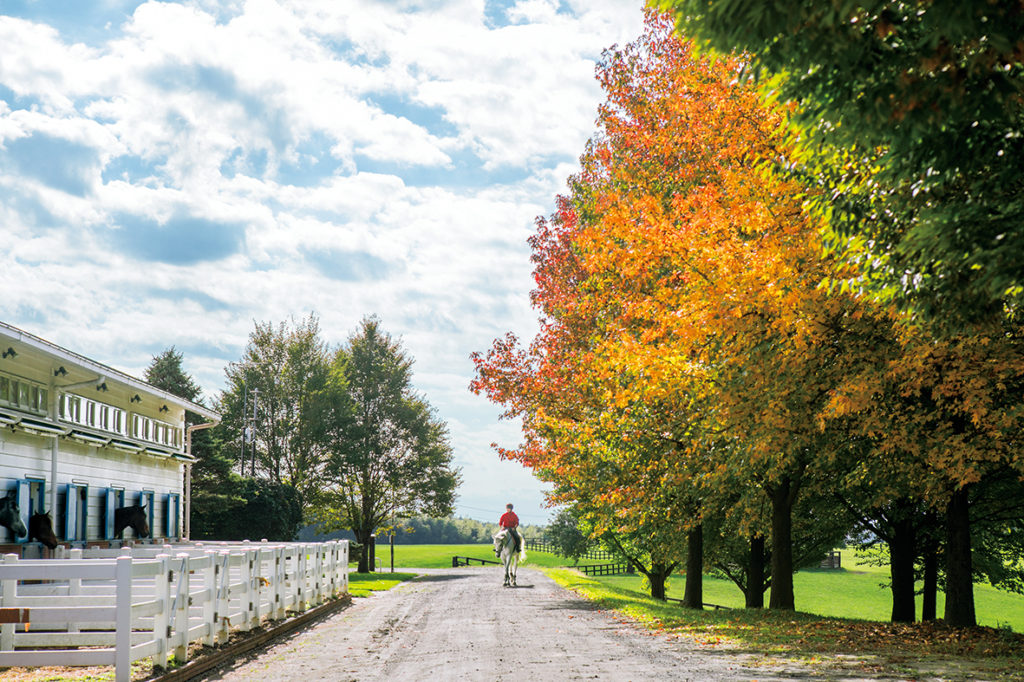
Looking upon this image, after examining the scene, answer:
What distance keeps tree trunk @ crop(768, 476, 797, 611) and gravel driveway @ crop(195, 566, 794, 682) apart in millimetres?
3862

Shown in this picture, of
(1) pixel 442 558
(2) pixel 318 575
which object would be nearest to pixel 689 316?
(2) pixel 318 575

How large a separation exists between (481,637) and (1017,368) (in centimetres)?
829

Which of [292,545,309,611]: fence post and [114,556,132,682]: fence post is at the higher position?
[114,556,132,682]: fence post

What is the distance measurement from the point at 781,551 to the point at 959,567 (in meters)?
4.61

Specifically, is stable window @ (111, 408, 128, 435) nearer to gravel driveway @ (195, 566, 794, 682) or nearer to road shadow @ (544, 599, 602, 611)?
gravel driveway @ (195, 566, 794, 682)

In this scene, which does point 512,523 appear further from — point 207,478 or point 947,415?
point 207,478

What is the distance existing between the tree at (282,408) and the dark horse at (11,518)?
35.2m

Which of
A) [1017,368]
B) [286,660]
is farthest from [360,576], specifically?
[1017,368]

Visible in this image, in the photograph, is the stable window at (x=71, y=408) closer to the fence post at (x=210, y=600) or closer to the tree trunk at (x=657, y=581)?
the fence post at (x=210, y=600)

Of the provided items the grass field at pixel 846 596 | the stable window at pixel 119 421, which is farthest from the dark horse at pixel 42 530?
the grass field at pixel 846 596

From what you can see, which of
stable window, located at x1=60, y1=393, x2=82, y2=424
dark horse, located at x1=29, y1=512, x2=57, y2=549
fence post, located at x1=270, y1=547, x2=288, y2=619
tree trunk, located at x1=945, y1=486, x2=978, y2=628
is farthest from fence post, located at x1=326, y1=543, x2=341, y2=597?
tree trunk, located at x1=945, y1=486, x2=978, y2=628

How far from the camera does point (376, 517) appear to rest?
172 feet

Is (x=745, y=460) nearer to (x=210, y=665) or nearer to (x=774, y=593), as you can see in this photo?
(x=774, y=593)

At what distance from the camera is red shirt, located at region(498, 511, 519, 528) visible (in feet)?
93.4
